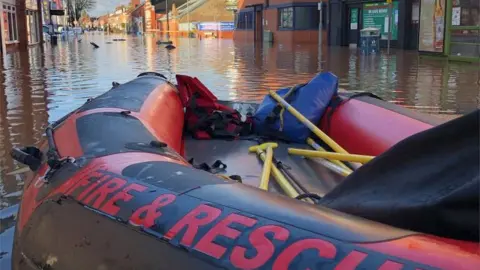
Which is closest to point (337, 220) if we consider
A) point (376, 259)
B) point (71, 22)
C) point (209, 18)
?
point (376, 259)

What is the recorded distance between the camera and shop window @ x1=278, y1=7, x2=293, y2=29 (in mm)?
29594

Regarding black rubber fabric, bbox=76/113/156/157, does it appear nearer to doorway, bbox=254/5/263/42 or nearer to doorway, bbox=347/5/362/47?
doorway, bbox=347/5/362/47

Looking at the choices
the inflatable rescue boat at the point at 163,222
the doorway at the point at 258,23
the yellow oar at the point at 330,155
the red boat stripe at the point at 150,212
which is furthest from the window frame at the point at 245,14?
the red boat stripe at the point at 150,212

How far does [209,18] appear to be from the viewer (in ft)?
209

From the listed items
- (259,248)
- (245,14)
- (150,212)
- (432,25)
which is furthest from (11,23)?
(259,248)

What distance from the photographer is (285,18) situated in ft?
100

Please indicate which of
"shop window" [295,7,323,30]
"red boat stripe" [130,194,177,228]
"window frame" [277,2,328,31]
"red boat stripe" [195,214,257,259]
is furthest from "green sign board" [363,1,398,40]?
"red boat stripe" [195,214,257,259]

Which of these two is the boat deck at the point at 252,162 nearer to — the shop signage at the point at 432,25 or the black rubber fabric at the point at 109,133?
the black rubber fabric at the point at 109,133

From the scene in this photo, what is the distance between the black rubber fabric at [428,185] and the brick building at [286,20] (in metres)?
25.8

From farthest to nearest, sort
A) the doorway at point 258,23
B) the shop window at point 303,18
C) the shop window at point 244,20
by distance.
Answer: the shop window at point 244,20
the doorway at point 258,23
the shop window at point 303,18

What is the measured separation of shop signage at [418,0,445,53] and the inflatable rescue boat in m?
13.2

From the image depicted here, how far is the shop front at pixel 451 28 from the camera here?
44.0 ft

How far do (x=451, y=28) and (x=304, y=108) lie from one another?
436 inches

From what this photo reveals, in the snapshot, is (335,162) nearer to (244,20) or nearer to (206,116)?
(206,116)
